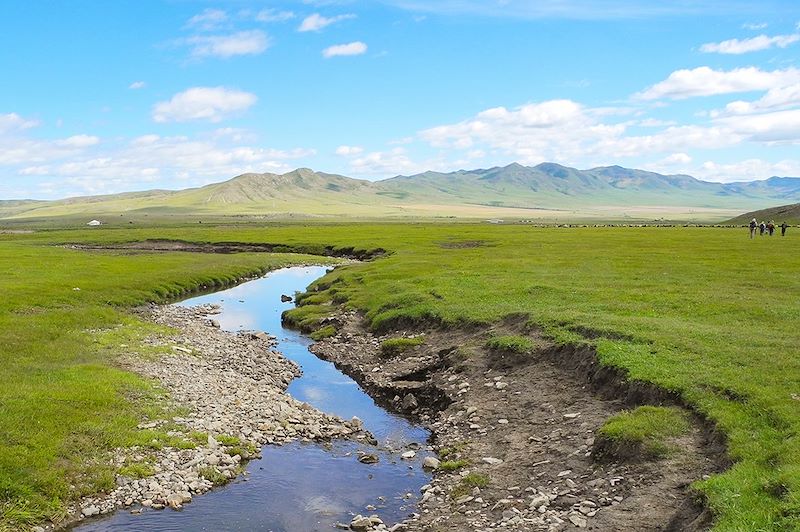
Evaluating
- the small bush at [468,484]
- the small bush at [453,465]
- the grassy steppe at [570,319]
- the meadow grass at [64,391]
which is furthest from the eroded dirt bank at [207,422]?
the small bush at [468,484]

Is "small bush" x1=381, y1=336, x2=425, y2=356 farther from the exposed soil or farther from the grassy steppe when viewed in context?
the exposed soil

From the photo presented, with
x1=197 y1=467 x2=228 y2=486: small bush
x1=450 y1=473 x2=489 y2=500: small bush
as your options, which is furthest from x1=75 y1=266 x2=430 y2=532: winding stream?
x1=450 y1=473 x2=489 y2=500: small bush

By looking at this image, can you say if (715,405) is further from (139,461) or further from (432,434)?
(139,461)

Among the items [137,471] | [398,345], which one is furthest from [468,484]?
[398,345]

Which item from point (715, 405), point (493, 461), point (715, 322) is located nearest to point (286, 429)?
point (493, 461)

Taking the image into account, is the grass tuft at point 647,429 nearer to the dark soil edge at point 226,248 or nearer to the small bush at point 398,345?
the small bush at point 398,345

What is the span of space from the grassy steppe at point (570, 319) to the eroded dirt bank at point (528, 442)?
1.11m

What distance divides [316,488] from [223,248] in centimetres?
9640

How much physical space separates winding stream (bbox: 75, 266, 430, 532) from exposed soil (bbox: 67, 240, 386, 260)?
232 ft

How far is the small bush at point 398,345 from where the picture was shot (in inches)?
1452

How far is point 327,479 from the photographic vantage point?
70.0 ft

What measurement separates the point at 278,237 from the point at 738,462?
385 ft

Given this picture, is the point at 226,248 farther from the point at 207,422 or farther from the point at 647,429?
the point at 647,429

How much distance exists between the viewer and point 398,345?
37.3m
